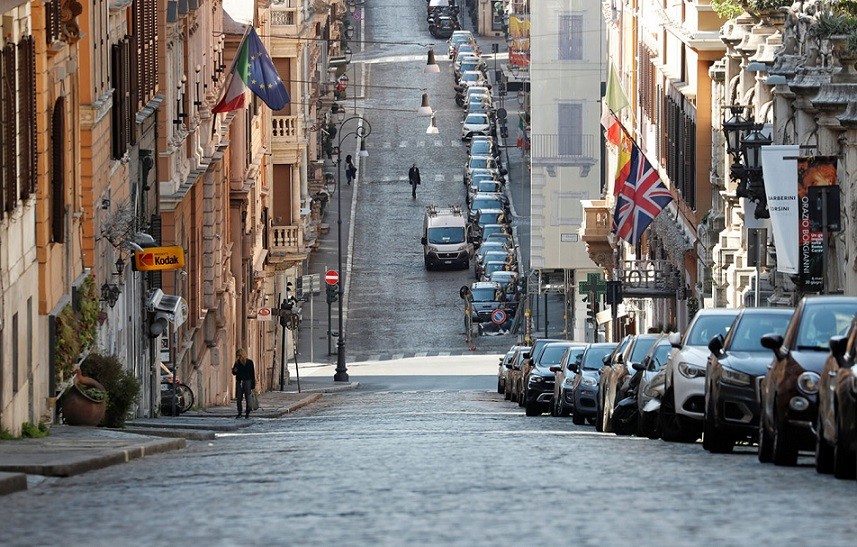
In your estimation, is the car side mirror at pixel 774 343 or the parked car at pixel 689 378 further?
the parked car at pixel 689 378

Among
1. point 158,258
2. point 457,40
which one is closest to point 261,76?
point 158,258

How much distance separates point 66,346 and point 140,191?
41.7ft

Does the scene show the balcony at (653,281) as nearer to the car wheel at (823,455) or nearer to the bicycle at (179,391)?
the bicycle at (179,391)

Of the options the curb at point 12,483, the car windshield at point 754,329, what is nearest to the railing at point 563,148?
the car windshield at point 754,329

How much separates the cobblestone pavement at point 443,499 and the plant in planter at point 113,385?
981 cm

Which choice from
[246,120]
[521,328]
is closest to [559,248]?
[521,328]

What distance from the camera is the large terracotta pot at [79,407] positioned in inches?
1219

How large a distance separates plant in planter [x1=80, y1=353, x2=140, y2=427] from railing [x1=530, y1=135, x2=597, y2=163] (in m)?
61.7

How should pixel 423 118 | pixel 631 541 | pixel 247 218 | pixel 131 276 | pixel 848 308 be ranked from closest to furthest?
pixel 631 541
pixel 848 308
pixel 131 276
pixel 247 218
pixel 423 118

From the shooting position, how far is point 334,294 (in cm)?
8150

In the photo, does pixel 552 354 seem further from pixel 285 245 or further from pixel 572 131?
pixel 572 131

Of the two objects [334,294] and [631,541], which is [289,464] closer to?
[631,541]

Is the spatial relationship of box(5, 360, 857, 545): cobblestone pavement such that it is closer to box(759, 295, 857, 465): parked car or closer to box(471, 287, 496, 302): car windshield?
box(759, 295, 857, 465): parked car

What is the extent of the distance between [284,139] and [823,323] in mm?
59238
